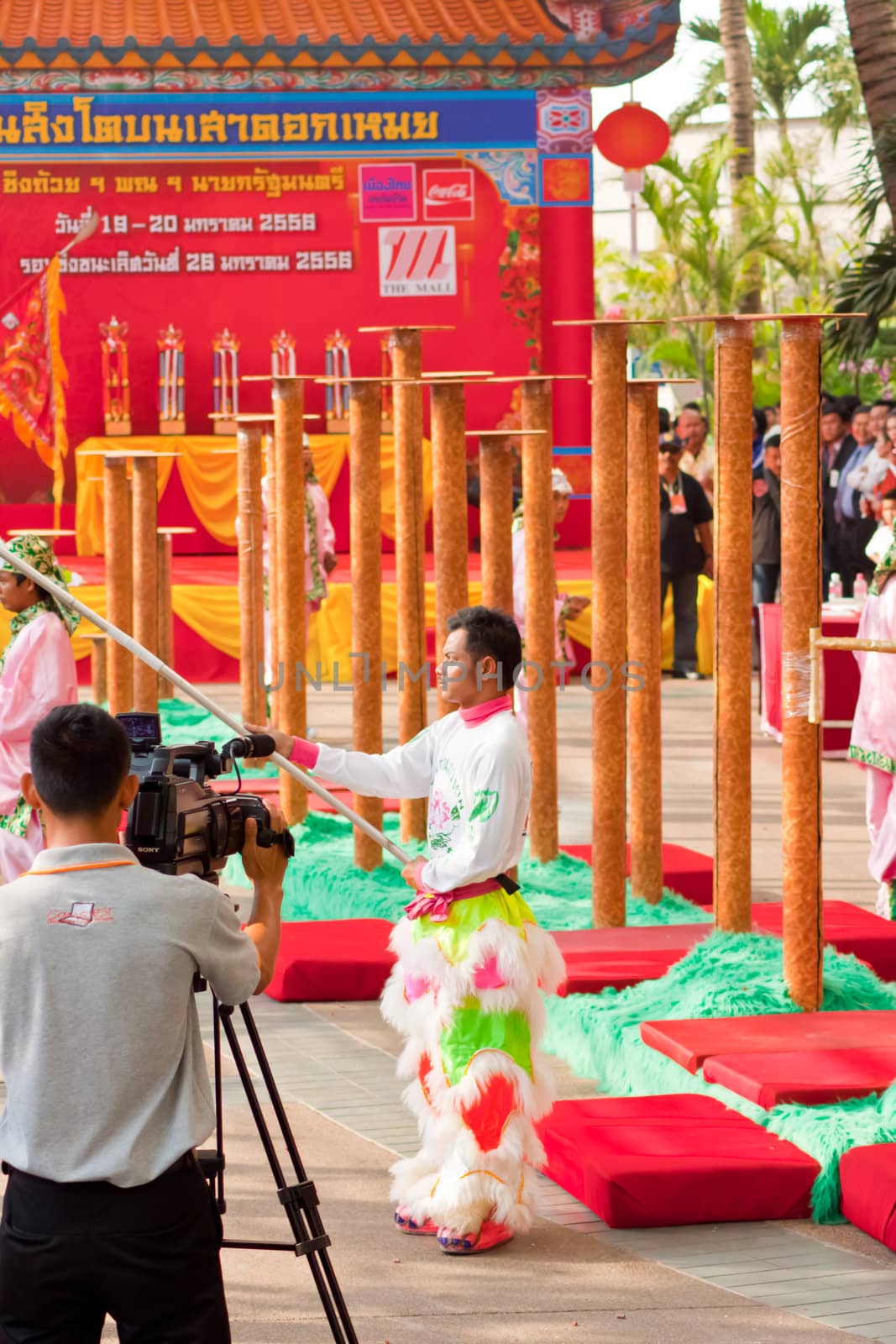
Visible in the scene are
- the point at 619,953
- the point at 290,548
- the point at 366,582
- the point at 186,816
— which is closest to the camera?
the point at 186,816

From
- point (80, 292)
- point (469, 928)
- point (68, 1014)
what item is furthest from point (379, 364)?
point (68, 1014)

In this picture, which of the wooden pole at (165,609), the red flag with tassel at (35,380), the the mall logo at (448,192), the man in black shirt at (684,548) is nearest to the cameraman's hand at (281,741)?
the wooden pole at (165,609)

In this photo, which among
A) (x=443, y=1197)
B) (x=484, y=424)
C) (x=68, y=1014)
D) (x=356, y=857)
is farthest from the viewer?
(x=484, y=424)

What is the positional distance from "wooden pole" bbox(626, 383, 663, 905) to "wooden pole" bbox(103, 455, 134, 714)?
2.72 meters

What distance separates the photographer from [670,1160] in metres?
4.25

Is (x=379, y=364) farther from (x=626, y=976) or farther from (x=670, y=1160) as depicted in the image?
(x=670, y=1160)

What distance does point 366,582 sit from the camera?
288 inches

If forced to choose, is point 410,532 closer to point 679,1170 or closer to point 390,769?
point 390,769

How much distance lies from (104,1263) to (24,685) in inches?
139

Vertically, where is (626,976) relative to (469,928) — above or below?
below

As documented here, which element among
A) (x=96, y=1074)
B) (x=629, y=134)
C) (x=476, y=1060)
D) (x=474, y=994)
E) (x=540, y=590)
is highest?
(x=629, y=134)

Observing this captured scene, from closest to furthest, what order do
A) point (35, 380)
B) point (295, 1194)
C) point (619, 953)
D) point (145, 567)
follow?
point (295, 1194), point (619, 953), point (145, 567), point (35, 380)

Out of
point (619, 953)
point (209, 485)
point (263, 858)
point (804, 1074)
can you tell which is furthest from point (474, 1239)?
point (209, 485)

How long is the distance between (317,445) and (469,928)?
13107 mm
